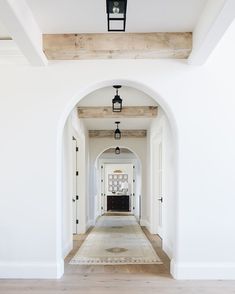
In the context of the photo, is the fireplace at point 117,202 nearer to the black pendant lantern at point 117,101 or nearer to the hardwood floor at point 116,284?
the black pendant lantern at point 117,101

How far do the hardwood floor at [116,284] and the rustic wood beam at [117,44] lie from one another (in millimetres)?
2682

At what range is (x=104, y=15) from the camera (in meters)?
3.68

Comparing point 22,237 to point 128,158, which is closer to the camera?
point 22,237

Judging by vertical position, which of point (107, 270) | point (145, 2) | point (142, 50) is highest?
point (145, 2)

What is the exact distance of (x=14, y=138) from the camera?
4406 millimetres

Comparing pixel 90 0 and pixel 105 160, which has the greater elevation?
pixel 90 0

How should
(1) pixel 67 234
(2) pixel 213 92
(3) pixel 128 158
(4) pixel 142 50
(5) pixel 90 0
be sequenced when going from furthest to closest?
1. (3) pixel 128 158
2. (1) pixel 67 234
3. (2) pixel 213 92
4. (4) pixel 142 50
5. (5) pixel 90 0

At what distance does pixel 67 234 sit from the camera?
610 cm

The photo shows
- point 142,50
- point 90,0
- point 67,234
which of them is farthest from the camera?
point 67,234

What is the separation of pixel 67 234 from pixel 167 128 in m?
2.54

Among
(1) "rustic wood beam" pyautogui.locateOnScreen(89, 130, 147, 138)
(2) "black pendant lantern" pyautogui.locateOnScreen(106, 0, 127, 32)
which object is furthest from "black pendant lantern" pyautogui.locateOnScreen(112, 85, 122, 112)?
(1) "rustic wood beam" pyautogui.locateOnScreen(89, 130, 147, 138)

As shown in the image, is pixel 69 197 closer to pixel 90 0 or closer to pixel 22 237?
pixel 22 237

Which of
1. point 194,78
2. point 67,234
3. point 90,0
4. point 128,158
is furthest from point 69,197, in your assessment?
point 128,158

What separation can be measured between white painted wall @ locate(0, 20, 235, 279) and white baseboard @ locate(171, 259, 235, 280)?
1cm
